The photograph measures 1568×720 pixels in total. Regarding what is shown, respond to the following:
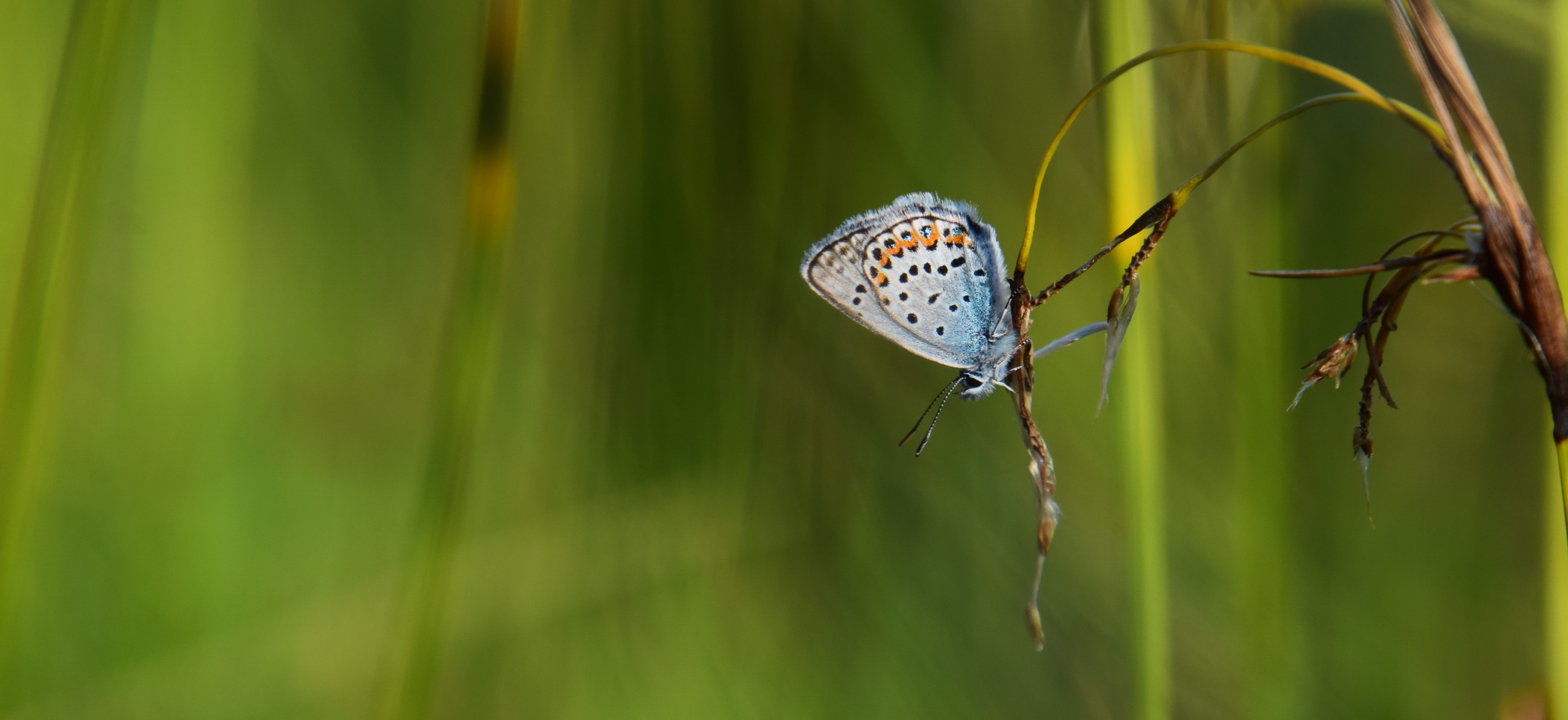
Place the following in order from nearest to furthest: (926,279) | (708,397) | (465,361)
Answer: (465,361)
(926,279)
(708,397)

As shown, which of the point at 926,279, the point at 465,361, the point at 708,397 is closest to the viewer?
the point at 465,361

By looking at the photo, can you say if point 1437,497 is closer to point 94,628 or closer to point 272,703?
point 272,703

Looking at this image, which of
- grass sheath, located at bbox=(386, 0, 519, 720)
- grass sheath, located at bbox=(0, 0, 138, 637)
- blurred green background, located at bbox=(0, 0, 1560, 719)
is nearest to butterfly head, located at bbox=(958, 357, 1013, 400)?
blurred green background, located at bbox=(0, 0, 1560, 719)

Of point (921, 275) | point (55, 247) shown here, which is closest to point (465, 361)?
point (55, 247)

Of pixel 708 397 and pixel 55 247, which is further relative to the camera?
pixel 708 397

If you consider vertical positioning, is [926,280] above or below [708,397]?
above

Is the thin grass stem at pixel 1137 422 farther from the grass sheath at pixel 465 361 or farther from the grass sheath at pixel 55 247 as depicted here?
the grass sheath at pixel 55 247

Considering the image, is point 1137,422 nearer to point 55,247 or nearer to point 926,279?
point 926,279
